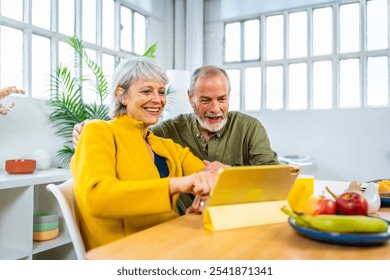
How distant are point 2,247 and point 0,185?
1.50 feet

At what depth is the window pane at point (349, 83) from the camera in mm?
4410

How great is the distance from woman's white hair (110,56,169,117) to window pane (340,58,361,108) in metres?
3.62

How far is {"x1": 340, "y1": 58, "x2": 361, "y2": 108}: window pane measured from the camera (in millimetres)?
4410

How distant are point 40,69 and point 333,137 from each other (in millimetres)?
3401

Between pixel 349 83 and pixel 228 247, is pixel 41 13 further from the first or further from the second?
pixel 349 83

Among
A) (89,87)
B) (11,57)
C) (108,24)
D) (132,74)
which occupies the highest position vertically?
(108,24)

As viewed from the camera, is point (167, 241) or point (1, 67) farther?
point (1, 67)

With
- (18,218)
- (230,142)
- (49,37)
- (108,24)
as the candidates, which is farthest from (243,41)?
(18,218)

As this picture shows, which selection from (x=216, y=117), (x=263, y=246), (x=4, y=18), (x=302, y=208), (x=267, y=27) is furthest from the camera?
(x=267, y=27)

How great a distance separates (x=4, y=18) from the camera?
112 inches

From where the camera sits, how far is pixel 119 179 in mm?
1273

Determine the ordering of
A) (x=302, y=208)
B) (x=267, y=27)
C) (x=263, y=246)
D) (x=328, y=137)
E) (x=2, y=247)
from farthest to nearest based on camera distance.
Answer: (x=267, y=27) < (x=328, y=137) < (x=2, y=247) < (x=302, y=208) < (x=263, y=246)

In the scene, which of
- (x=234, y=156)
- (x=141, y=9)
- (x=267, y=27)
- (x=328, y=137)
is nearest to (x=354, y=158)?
(x=328, y=137)

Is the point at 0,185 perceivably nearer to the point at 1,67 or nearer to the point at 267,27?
the point at 1,67
